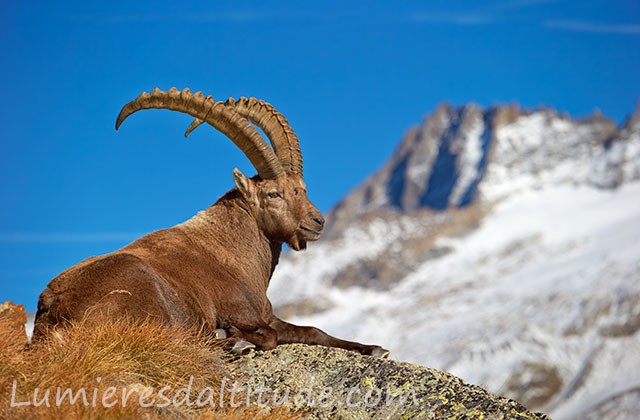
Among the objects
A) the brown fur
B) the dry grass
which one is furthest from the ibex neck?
the dry grass

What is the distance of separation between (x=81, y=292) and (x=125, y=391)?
282 centimetres

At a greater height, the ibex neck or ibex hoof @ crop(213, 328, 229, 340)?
the ibex neck

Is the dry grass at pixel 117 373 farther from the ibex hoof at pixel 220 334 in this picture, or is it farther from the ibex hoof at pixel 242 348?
the ibex hoof at pixel 220 334

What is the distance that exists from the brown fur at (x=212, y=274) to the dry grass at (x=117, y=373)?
2.25 ft

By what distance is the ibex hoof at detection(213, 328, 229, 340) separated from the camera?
14.6m

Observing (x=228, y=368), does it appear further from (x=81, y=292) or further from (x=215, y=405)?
(x=81, y=292)

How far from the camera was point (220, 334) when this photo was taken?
48.6ft

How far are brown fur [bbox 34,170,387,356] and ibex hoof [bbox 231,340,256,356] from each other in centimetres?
17

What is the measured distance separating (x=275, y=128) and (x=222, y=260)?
2.68 meters

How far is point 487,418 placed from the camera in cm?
1252

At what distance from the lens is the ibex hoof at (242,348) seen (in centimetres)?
1430

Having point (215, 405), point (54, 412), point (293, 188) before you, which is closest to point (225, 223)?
point (293, 188)

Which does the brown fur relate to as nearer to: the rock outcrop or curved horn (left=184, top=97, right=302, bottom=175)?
curved horn (left=184, top=97, right=302, bottom=175)

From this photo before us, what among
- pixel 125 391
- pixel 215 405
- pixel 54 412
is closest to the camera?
pixel 54 412
